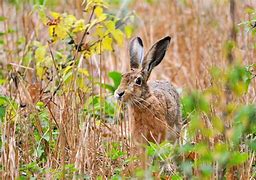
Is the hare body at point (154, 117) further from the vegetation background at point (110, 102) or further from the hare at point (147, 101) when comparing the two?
the vegetation background at point (110, 102)

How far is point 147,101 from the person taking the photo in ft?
19.6

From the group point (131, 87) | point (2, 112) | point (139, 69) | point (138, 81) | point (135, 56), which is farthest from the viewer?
point (135, 56)

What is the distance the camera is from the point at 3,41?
24.1 ft

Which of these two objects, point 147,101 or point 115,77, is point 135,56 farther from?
point 115,77

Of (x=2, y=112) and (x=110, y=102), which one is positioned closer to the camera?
(x=2, y=112)

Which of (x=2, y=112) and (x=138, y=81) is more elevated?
(x=138, y=81)

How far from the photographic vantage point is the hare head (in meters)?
5.76

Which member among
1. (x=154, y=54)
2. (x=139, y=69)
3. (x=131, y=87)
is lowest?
(x=131, y=87)

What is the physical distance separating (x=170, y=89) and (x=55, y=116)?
42.2 inches

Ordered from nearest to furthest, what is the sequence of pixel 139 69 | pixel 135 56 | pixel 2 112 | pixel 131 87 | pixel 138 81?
1. pixel 2 112
2. pixel 131 87
3. pixel 138 81
4. pixel 139 69
5. pixel 135 56

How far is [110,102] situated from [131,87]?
127 cm

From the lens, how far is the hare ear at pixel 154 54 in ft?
19.9

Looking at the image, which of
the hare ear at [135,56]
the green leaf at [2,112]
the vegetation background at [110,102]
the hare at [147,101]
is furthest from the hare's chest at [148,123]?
the green leaf at [2,112]

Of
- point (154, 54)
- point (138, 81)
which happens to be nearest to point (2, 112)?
point (138, 81)
